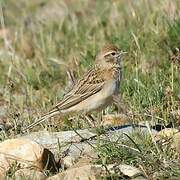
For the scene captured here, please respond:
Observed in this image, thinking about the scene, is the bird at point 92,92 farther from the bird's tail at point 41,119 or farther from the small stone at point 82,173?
the small stone at point 82,173

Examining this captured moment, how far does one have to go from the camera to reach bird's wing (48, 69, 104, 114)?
27.5 feet

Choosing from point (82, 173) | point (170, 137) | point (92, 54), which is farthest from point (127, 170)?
point (92, 54)

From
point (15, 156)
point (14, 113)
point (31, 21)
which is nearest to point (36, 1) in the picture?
point (31, 21)

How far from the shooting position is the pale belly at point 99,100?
8.14m

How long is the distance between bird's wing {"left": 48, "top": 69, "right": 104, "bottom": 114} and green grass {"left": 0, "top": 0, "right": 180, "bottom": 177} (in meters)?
0.21

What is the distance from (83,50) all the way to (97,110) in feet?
9.50

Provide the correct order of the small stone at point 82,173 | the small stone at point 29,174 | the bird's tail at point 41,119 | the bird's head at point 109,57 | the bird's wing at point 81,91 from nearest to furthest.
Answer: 1. the small stone at point 82,173
2. the small stone at point 29,174
3. the bird's tail at point 41,119
4. the bird's wing at point 81,91
5. the bird's head at point 109,57

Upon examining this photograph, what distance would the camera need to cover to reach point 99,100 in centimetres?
821

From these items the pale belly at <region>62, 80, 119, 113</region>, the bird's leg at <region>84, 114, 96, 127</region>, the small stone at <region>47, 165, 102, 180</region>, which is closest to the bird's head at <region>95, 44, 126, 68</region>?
the pale belly at <region>62, 80, 119, 113</region>

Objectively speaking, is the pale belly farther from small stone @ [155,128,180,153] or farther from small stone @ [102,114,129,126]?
small stone @ [155,128,180,153]

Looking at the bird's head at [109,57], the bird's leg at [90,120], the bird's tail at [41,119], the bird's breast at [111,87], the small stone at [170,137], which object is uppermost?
the bird's head at [109,57]

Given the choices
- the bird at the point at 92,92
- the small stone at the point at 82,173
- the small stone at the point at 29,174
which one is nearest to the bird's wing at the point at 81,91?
the bird at the point at 92,92

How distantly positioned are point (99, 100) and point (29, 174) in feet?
5.70

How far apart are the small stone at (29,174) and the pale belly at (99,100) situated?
5.28 ft
